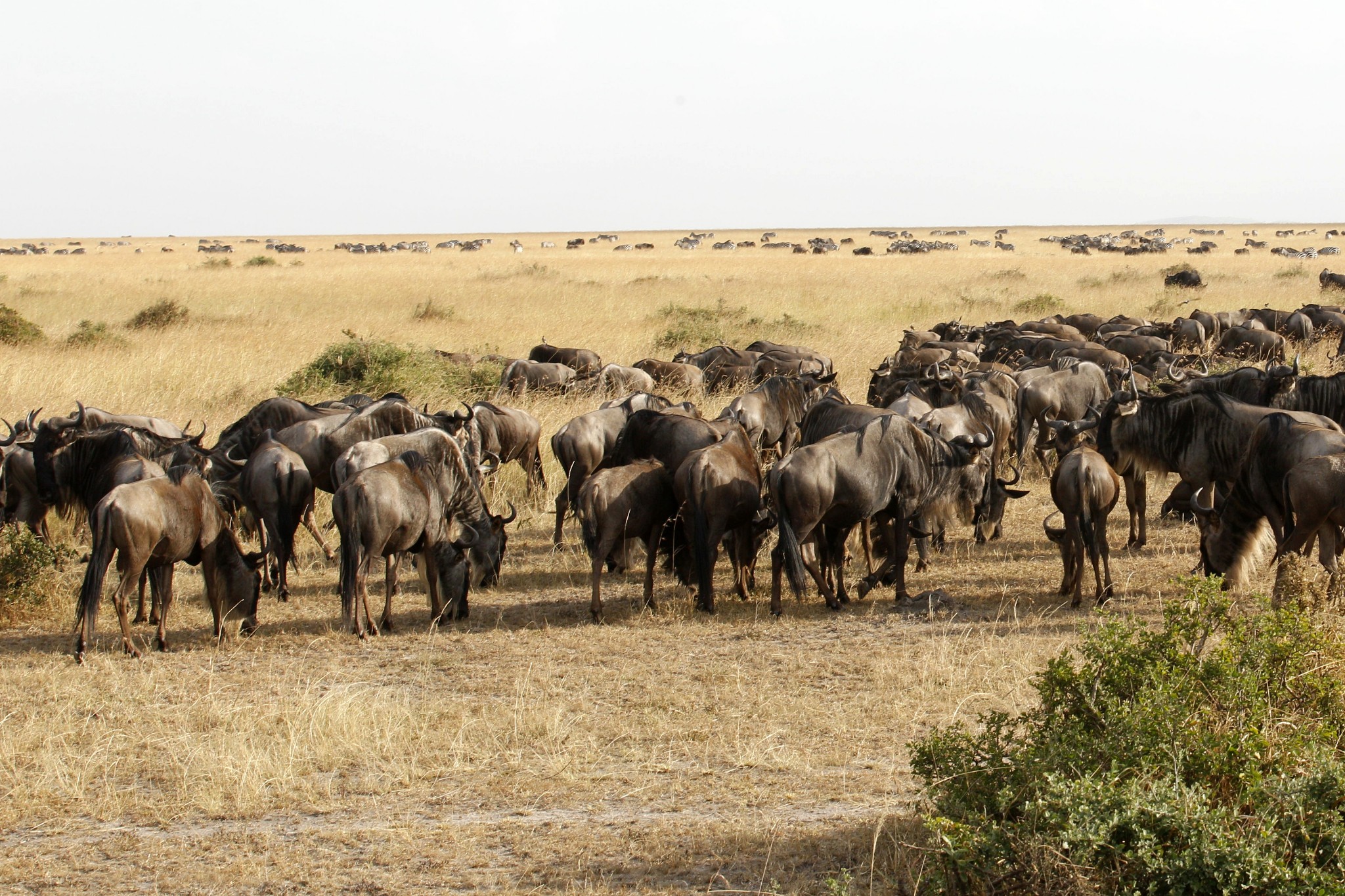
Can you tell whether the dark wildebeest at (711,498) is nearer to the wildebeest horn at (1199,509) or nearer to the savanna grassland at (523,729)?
the savanna grassland at (523,729)

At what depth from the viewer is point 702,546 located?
25.5 feet

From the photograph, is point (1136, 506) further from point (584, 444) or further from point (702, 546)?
point (584, 444)

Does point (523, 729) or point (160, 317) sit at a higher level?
point (160, 317)

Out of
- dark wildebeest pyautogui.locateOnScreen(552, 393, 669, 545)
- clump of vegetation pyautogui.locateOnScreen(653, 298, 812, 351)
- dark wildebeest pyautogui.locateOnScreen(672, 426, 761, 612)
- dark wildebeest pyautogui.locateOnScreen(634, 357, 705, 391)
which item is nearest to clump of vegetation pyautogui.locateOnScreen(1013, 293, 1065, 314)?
clump of vegetation pyautogui.locateOnScreen(653, 298, 812, 351)

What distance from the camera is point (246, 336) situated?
21562mm

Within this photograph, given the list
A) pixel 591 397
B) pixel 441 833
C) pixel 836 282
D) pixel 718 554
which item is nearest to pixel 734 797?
pixel 441 833

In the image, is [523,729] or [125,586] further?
[125,586]

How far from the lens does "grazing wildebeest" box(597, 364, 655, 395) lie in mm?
14570

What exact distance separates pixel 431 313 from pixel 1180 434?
64.2 ft

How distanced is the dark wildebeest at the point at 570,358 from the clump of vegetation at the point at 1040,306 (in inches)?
569

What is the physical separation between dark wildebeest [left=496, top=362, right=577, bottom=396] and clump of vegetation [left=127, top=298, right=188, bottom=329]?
11373 millimetres

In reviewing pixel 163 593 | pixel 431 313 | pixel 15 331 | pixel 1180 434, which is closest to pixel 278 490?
pixel 163 593

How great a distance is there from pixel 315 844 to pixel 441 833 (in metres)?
0.46

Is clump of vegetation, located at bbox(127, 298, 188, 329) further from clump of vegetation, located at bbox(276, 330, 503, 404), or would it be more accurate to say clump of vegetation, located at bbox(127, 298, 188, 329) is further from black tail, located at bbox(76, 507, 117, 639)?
black tail, located at bbox(76, 507, 117, 639)
